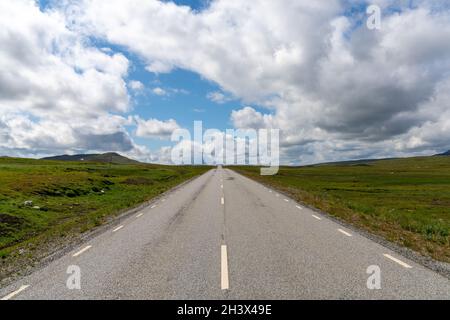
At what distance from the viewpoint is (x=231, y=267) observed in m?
7.21

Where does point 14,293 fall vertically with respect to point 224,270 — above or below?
below

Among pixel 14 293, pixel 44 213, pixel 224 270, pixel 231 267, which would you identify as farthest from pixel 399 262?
pixel 44 213

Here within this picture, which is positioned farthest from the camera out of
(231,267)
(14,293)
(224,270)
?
(231,267)

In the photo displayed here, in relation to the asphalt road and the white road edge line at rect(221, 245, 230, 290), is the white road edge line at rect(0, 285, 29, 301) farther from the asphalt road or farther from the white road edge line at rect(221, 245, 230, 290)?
the white road edge line at rect(221, 245, 230, 290)

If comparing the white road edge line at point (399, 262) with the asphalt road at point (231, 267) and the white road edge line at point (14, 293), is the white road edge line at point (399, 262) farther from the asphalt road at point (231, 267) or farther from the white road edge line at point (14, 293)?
the white road edge line at point (14, 293)

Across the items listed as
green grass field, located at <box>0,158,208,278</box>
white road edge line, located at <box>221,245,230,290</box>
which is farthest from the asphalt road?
green grass field, located at <box>0,158,208,278</box>

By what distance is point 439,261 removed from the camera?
8.09 meters

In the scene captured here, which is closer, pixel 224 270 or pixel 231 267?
pixel 224 270

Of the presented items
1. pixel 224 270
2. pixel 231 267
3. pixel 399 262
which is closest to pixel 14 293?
pixel 224 270

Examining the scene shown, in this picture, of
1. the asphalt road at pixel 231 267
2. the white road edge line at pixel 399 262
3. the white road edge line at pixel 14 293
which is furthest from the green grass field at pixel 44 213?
the white road edge line at pixel 399 262

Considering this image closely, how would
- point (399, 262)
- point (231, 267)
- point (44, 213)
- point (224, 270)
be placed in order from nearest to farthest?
point (224, 270) < point (231, 267) < point (399, 262) < point (44, 213)

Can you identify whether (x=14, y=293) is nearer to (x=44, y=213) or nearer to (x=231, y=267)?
(x=231, y=267)

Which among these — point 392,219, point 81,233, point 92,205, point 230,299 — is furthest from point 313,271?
point 92,205
